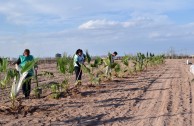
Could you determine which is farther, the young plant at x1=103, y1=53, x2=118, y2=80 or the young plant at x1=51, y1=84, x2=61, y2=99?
the young plant at x1=103, y1=53, x2=118, y2=80

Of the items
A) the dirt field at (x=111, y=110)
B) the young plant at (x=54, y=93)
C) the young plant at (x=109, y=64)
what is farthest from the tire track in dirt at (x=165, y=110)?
the young plant at (x=109, y=64)

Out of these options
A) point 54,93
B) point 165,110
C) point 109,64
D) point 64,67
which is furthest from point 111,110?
point 109,64

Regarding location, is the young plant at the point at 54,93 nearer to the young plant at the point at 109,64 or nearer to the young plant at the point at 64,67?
the young plant at the point at 64,67

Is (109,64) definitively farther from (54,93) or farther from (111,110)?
(111,110)

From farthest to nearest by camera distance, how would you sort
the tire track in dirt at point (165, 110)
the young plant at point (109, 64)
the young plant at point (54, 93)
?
the young plant at point (109, 64), the young plant at point (54, 93), the tire track in dirt at point (165, 110)

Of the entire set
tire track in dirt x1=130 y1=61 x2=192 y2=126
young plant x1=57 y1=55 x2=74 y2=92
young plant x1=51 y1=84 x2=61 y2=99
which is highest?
young plant x1=57 y1=55 x2=74 y2=92

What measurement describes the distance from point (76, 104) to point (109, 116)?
6.14 feet

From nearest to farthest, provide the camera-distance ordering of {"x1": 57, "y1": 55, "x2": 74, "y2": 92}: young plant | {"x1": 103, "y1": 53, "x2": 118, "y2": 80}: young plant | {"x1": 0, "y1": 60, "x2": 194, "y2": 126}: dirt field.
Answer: {"x1": 0, "y1": 60, "x2": 194, "y2": 126}: dirt field, {"x1": 57, "y1": 55, "x2": 74, "y2": 92}: young plant, {"x1": 103, "y1": 53, "x2": 118, "y2": 80}: young plant

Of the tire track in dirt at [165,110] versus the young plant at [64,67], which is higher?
the young plant at [64,67]

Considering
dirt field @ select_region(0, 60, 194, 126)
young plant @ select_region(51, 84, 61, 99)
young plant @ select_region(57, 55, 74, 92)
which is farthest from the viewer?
young plant @ select_region(57, 55, 74, 92)

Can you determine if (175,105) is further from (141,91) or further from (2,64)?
(2,64)

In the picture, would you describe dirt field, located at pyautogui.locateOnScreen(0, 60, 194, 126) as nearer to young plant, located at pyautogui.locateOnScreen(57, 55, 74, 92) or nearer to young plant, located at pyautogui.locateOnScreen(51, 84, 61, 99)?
young plant, located at pyautogui.locateOnScreen(51, 84, 61, 99)

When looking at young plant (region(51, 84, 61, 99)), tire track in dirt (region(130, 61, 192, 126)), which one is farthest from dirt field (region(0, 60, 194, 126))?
young plant (region(51, 84, 61, 99))

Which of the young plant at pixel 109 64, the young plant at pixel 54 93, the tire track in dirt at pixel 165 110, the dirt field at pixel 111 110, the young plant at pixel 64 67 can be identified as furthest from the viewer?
the young plant at pixel 109 64
